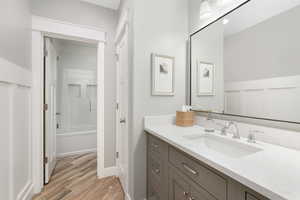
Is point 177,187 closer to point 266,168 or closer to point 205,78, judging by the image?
point 266,168

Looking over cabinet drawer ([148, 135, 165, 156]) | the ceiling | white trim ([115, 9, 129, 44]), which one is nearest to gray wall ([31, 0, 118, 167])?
the ceiling

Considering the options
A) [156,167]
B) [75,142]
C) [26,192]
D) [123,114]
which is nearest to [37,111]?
[26,192]

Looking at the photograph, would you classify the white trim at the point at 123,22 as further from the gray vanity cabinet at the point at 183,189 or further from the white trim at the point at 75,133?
the white trim at the point at 75,133

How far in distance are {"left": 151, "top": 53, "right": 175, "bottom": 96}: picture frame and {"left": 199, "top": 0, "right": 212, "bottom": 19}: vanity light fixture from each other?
1.83ft

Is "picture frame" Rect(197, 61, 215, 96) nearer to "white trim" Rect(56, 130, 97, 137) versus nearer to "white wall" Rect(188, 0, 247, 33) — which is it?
"white wall" Rect(188, 0, 247, 33)

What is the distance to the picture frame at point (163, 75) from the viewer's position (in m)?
1.50

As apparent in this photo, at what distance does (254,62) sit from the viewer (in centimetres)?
103

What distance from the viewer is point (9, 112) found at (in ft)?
3.92

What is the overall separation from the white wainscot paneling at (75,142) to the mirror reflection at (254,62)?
8.82 ft

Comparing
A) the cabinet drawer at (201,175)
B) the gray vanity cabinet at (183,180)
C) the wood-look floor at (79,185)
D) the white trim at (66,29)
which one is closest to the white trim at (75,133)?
the wood-look floor at (79,185)

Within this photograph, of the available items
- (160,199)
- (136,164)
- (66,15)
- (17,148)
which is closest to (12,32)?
(66,15)

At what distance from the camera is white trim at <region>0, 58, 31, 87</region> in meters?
1.09

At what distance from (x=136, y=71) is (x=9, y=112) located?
1.20 m

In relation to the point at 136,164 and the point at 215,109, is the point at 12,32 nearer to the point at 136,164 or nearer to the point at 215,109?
the point at 136,164
